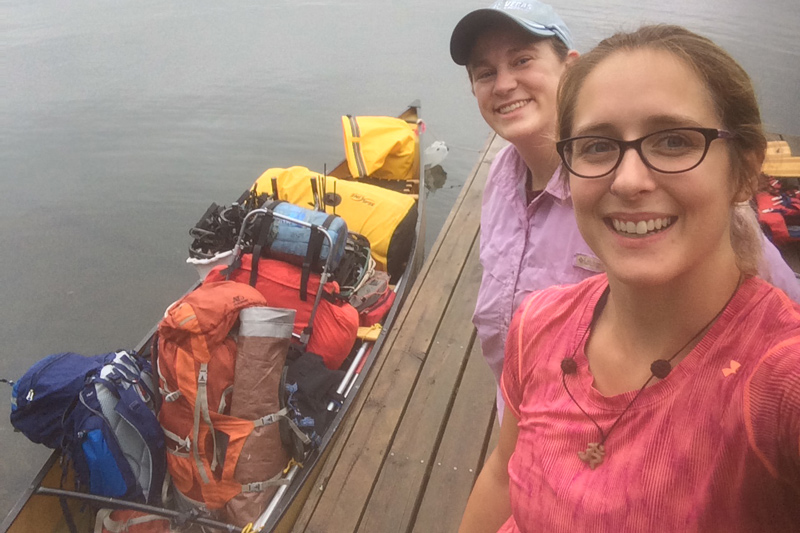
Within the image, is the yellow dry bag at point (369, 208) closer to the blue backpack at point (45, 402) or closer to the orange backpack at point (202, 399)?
the orange backpack at point (202, 399)

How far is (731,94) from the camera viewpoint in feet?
2.43

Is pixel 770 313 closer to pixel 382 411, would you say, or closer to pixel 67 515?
pixel 382 411

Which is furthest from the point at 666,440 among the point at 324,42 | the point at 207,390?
the point at 324,42

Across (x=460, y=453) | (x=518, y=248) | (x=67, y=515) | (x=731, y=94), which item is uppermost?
(x=731, y=94)

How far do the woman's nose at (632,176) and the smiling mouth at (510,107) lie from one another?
77 cm

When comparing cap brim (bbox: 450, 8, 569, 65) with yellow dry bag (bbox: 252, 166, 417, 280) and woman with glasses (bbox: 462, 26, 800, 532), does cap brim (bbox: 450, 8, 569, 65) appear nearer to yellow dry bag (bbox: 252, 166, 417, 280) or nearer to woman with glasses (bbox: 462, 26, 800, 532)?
woman with glasses (bbox: 462, 26, 800, 532)

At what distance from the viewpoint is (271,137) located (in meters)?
9.01

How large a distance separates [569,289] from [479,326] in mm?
624

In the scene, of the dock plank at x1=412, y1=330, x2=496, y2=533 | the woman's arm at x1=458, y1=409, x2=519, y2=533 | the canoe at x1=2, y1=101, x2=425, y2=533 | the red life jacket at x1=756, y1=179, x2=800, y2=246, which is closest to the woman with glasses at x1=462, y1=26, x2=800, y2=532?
the woman's arm at x1=458, y1=409, x2=519, y2=533

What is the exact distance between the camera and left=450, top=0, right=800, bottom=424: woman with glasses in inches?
55.3

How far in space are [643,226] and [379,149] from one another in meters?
5.03

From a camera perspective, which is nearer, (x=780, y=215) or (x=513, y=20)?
(x=513, y=20)

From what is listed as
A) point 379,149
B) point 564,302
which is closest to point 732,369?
point 564,302

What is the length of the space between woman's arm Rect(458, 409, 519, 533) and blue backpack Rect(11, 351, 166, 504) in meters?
1.87
